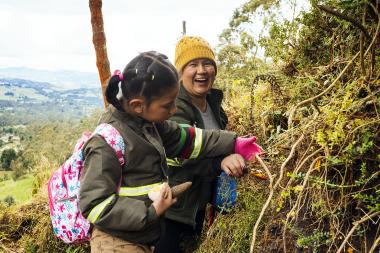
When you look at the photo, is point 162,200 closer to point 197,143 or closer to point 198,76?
point 197,143

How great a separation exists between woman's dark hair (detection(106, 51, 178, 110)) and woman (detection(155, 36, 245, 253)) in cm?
66

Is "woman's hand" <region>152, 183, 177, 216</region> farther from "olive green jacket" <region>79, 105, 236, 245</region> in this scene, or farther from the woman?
the woman

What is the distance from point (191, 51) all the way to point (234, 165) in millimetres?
1132

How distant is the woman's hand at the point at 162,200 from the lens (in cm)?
200

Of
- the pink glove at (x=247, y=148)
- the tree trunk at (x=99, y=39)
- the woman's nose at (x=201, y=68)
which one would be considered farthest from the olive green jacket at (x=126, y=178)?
the tree trunk at (x=99, y=39)

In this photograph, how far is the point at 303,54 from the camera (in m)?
3.12

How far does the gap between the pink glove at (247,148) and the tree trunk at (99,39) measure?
14.4 feet

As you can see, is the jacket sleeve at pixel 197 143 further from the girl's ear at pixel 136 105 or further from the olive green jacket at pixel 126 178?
the girl's ear at pixel 136 105

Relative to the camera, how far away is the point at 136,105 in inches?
81.1

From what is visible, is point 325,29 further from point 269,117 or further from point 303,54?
point 269,117

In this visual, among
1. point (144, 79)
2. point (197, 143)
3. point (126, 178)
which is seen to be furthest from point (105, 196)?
point (197, 143)

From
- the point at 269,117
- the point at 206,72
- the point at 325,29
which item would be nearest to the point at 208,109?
the point at 206,72

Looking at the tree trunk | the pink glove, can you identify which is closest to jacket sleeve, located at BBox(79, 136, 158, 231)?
the pink glove

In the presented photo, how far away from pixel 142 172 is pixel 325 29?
5.45ft
